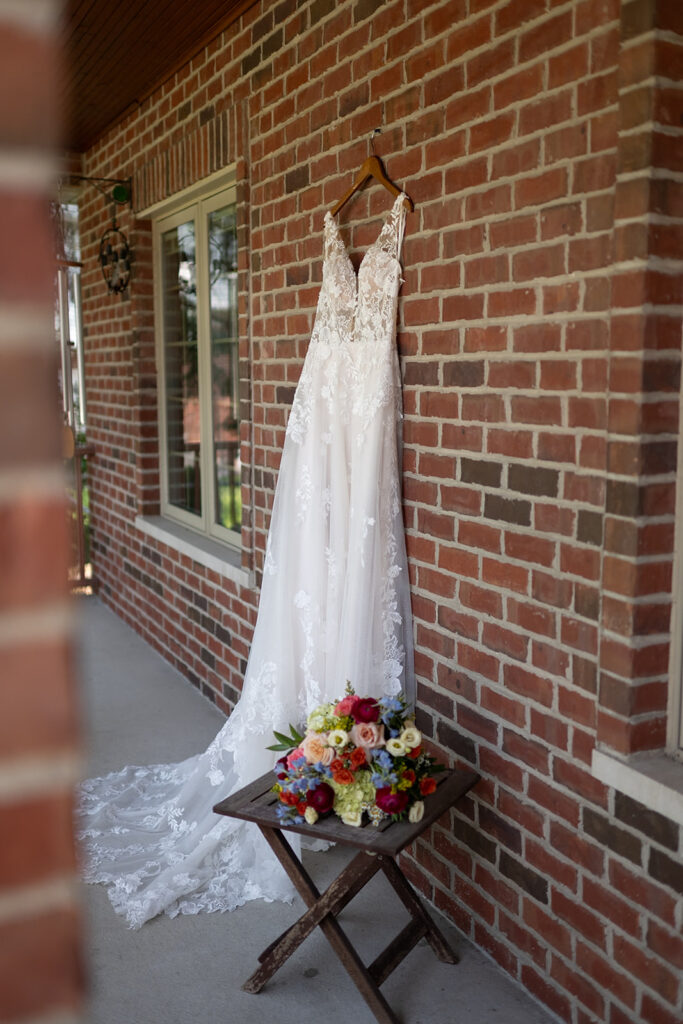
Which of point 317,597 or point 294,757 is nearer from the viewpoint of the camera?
point 294,757

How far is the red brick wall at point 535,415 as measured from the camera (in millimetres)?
1863

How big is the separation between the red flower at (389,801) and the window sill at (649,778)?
0.46 m

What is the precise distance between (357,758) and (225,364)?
2656 millimetres

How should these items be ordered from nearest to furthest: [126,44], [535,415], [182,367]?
[535,415]
[126,44]
[182,367]

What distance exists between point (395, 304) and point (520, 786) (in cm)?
136

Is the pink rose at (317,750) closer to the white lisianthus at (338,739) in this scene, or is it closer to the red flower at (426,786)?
the white lisianthus at (338,739)

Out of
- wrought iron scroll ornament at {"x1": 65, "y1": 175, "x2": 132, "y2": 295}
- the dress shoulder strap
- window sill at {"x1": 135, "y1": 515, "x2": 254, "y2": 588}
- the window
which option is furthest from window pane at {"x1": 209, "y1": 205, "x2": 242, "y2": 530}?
the dress shoulder strap

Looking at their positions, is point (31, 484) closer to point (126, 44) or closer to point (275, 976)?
point (275, 976)

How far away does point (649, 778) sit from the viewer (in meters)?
1.87

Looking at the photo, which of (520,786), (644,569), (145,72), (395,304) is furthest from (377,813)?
(145,72)

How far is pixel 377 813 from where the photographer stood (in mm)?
2195

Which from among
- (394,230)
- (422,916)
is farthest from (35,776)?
(394,230)

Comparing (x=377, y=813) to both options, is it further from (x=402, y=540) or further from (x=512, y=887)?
(x=402, y=540)

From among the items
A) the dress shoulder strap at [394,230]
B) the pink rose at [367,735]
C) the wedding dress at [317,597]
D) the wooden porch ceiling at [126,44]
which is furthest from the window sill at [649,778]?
the wooden porch ceiling at [126,44]
